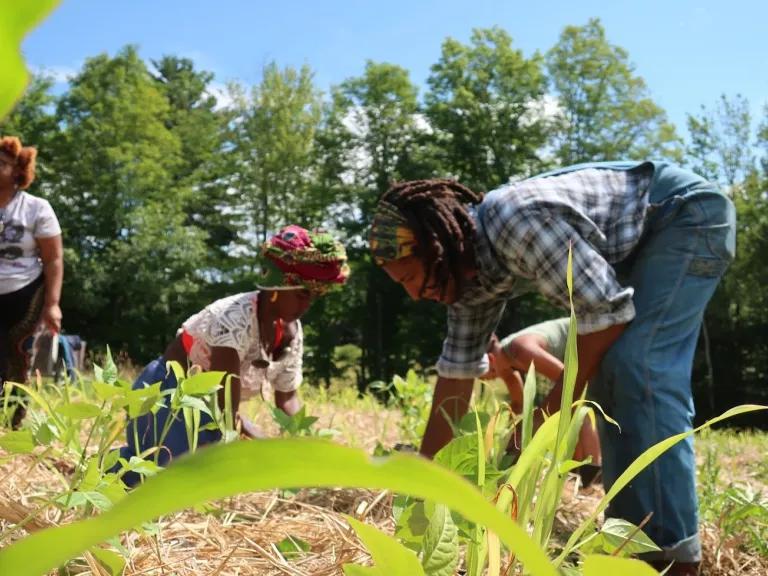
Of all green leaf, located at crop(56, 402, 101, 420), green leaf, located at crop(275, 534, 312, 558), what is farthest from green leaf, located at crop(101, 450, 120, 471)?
green leaf, located at crop(275, 534, 312, 558)

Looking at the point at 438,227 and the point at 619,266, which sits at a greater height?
the point at 438,227

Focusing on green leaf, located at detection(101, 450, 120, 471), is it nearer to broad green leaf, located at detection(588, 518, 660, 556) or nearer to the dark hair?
broad green leaf, located at detection(588, 518, 660, 556)

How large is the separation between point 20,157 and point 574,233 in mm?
2460

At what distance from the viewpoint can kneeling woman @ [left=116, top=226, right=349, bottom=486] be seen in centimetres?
235

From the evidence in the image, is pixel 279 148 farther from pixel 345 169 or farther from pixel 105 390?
pixel 105 390

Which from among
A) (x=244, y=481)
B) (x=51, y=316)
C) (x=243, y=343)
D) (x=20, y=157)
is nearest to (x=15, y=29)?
(x=244, y=481)

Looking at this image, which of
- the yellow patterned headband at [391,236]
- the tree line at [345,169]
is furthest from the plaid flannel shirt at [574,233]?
the tree line at [345,169]

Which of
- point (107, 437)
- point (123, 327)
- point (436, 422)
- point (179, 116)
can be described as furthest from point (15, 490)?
point (179, 116)

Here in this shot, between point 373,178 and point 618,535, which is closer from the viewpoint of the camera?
point 618,535

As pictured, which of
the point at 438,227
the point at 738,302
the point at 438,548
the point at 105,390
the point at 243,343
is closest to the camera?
the point at 438,548

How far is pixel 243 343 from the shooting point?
2.39m

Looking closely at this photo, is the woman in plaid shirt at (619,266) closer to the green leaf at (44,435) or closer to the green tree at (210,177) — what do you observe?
the green leaf at (44,435)

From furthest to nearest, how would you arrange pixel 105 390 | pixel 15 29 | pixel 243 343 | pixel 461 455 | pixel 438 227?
pixel 243 343
pixel 438 227
pixel 105 390
pixel 461 455
pixel 15 29

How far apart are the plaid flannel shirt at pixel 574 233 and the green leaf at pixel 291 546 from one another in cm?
82
